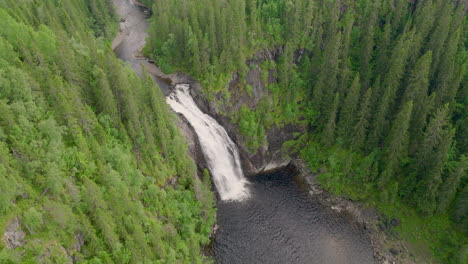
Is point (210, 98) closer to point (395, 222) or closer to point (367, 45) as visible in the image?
point (367, 45)

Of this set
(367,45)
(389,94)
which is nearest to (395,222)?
(389,94)

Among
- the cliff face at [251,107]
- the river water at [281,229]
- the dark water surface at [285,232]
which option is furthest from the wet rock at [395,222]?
Answer: the cliff face at [251,107]

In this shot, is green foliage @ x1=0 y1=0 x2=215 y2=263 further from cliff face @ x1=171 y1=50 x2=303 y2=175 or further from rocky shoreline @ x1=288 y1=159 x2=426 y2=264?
rocky shoreline @ x1=288 y1=159 x2=426 y2=264

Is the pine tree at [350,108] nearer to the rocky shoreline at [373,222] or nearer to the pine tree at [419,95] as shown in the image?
the pine tree at [419,95]

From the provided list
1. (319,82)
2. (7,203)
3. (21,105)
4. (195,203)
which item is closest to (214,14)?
(319,82)

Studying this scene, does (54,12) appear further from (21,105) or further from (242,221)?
(242,221)

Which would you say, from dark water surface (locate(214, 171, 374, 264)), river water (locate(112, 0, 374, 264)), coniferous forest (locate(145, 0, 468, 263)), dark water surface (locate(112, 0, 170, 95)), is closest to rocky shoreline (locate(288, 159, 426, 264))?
river water (locate(112, 0, 374, 264))
